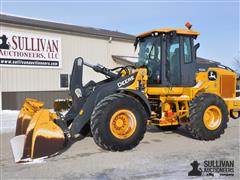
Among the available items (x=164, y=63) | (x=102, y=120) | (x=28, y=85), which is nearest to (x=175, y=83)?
(x=164, y=63)

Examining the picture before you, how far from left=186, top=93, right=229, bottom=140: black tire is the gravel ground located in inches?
7.1

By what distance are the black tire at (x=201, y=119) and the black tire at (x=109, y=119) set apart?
1.37 m

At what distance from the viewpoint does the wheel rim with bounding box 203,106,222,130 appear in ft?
24.9

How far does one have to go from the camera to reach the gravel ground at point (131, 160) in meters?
4.98

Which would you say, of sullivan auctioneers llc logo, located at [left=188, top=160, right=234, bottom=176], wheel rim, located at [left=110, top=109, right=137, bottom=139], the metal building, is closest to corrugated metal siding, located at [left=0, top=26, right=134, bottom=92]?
the metal building

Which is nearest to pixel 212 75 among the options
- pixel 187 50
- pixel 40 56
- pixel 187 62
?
pixel 187 62

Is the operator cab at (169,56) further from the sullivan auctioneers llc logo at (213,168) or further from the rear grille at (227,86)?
the sullivan auctioneers llc logo at (213,168)

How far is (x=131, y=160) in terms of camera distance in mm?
5727

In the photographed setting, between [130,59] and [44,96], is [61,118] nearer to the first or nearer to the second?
[44,96]

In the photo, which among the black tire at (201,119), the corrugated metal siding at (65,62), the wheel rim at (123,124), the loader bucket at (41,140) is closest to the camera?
the loader bucket at (41,140)

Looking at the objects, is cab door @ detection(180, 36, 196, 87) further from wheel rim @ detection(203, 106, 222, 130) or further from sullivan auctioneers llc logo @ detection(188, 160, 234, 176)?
sullivan auctioneers llc logo @ detection(188, 160, 234, 176)

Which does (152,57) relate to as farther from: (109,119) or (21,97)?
(21,97)

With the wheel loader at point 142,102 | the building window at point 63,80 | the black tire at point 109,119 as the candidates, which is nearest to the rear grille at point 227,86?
the wheel loader at point 142,102

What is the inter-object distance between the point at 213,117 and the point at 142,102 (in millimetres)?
2058
